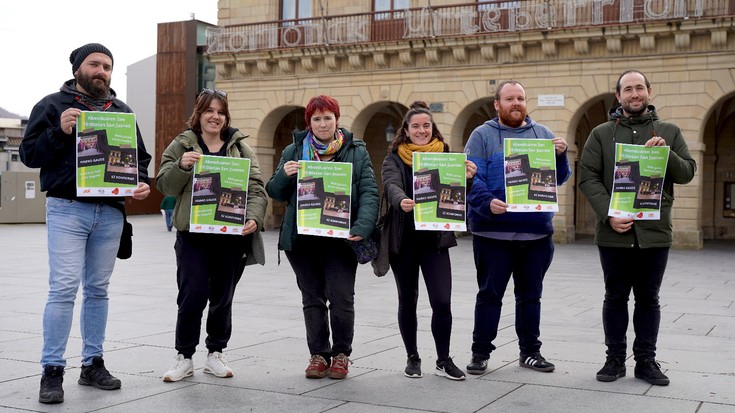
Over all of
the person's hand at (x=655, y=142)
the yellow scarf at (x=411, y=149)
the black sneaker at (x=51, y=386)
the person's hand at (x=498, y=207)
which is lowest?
the black sneaker at (x=51, y=386)

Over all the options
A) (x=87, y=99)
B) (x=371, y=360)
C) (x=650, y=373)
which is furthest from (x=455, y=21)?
(x=87, y=99)

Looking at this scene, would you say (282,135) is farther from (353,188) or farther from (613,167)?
(613,167)

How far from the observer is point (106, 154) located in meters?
5.64

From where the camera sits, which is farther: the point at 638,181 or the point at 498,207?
the point at 498,207

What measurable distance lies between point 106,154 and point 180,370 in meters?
1.49

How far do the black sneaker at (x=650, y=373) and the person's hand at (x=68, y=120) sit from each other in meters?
3.97

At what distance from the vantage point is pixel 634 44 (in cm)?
2311

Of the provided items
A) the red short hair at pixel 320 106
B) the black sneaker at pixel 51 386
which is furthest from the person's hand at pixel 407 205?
the black sneaker at pixel 51 386

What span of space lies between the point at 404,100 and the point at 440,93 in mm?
1183

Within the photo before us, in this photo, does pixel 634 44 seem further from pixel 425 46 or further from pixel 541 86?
pixel 425 46

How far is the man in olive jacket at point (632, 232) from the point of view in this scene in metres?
6.05

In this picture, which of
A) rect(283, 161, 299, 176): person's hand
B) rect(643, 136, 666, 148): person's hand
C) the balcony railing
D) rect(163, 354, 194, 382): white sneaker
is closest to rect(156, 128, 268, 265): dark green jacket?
rect(283, 161, 299, 176): person's hand

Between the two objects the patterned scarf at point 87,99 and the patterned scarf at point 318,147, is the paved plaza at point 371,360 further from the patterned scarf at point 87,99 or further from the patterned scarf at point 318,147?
the patterned scarf at point 87,99

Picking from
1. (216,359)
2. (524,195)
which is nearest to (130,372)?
(216,359)
